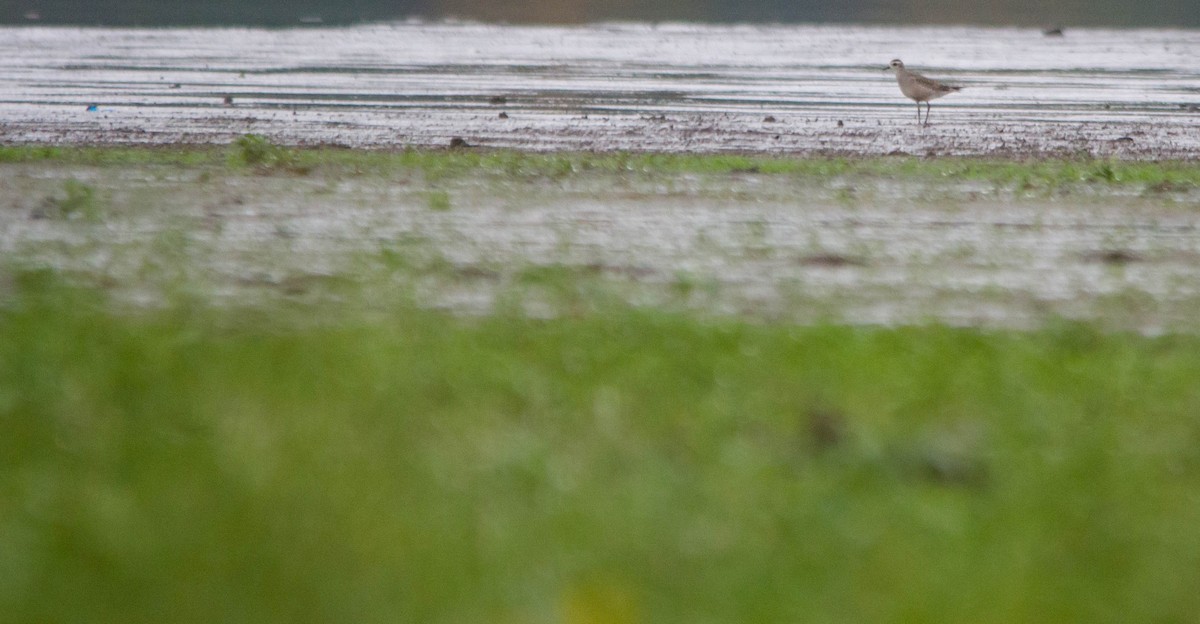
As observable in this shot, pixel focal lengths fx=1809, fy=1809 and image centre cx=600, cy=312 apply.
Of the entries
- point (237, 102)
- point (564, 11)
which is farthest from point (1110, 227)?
point (564, 11)

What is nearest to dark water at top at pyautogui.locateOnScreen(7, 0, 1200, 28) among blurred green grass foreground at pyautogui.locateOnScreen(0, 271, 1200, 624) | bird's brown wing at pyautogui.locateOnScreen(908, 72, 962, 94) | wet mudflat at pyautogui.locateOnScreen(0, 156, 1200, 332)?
bird's brown wing at pyautogui.locateOnScreen(908, 72, 962, 94)

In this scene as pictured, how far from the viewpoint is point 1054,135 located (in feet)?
55.6

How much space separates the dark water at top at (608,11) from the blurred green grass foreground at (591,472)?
32.5 m

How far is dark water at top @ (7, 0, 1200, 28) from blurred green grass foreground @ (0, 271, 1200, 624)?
3252 cm

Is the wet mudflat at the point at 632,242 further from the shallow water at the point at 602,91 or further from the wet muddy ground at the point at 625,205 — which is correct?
the shallow water at the point at 602,91

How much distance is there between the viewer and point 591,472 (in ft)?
15.1

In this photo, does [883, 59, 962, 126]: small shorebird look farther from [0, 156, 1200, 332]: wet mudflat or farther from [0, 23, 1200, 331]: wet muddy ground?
[0, 156, 1200, 332]: wet mudflat

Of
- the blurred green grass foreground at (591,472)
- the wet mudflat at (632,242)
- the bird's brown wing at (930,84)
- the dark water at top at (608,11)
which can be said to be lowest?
the dark water at top at (608,11)

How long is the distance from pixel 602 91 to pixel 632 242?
12.8m

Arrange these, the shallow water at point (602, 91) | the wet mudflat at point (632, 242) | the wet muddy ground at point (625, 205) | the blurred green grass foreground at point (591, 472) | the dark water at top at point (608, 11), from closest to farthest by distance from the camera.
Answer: the blurred green grass foreground at point (591, 472) < the wet mudflat at point (632, 242) < the wet muddy ground at point (625, 205) < the shallow water at point (602, 91) < the dark water at top at point (608, 11)

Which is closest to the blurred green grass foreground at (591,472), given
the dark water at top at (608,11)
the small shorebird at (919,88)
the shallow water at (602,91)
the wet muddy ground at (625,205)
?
the wet muddy ground at (625,205)

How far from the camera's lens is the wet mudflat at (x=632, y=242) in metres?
7.49

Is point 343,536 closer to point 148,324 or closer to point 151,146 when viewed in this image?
point 148,324

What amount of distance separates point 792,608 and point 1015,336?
10.4 ft
